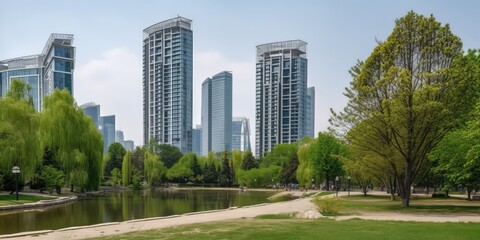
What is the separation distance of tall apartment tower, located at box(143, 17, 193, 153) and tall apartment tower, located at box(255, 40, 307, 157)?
78.3 ft

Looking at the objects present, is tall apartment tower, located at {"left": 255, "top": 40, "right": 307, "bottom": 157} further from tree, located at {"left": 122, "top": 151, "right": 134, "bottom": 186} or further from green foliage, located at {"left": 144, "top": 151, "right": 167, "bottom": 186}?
tree, located at {"left": 122, "top": 151, "right": 134, "bottom": 186}

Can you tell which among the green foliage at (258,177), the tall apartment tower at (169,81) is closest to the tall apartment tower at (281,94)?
the tall apartment tower at (169,81)

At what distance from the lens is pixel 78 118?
43625 millimetres

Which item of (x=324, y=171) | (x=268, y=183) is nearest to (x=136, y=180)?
(x=268, y=183)

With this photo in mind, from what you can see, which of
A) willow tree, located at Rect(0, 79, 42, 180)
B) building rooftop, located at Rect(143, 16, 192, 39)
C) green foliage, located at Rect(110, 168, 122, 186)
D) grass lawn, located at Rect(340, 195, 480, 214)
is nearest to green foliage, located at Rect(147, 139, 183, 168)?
green foliage, located at Rect(110, 168, 122, 186)

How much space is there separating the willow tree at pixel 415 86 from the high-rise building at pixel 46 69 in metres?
114

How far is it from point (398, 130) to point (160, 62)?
404 ft

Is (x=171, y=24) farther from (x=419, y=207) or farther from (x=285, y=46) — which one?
(x=419, y=207)

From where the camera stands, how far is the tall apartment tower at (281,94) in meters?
134

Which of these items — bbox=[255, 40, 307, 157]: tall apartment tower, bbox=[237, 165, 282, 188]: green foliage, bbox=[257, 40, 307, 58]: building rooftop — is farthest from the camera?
bbox=[257, 40, 307, 58]: building rooftop

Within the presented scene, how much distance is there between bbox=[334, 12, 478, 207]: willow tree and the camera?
2416 centimetres

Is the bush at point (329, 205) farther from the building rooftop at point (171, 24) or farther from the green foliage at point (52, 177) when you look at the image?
the building rooftop at point (171, 24)

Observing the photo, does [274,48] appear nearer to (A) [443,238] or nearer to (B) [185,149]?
(B) [185,149]

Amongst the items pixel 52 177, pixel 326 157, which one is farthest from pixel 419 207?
pixel 326 157
